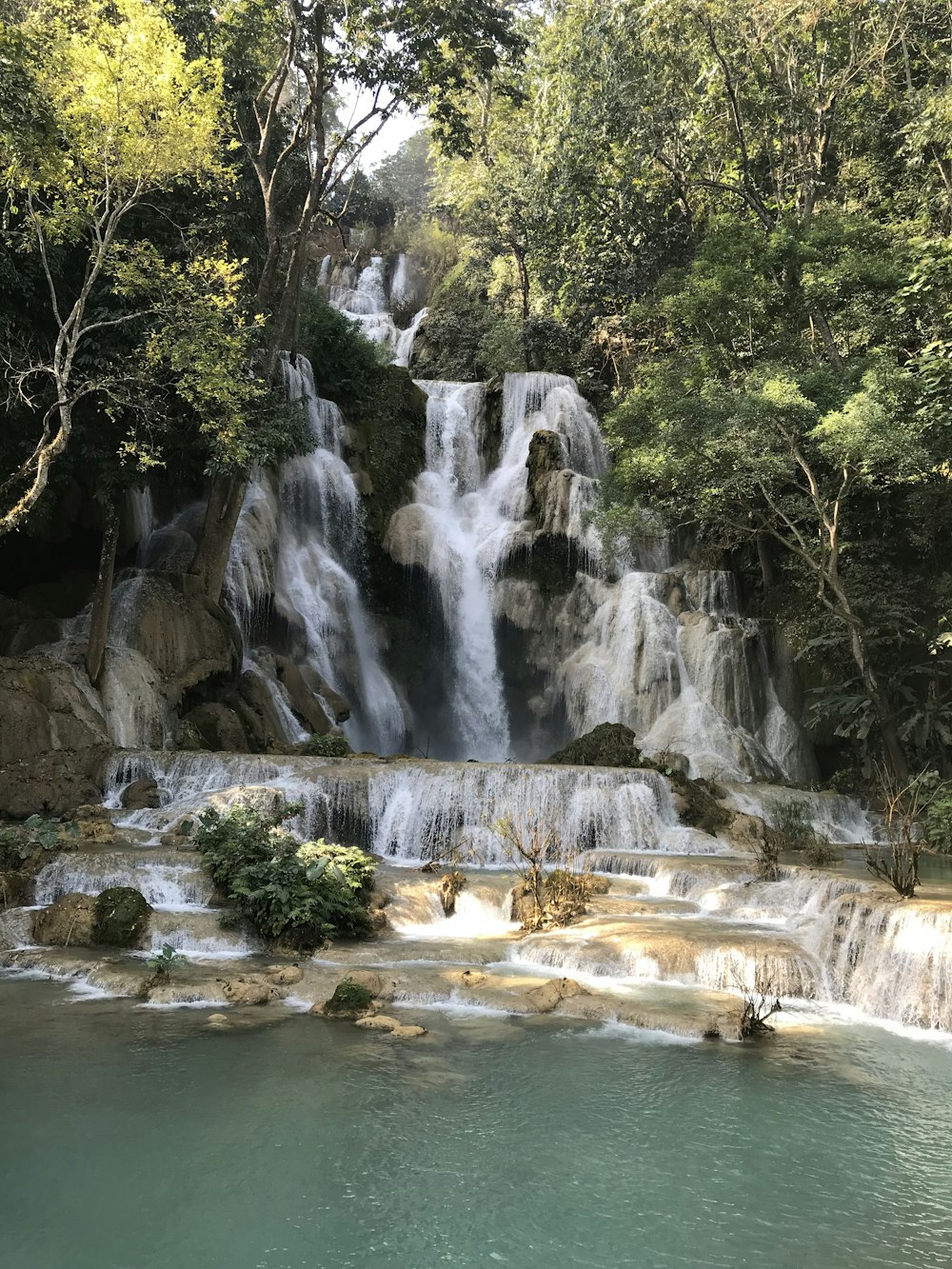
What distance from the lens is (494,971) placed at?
8.70 m

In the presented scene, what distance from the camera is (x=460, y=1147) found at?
17.2 ft

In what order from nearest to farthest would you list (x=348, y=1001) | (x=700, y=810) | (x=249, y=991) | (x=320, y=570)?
(x=348, y=1001), (x=249, y=991), (x=700, y=810), (x=320, y=570)

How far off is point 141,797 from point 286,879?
458 centimetres

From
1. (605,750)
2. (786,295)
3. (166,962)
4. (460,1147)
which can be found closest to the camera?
(460,1147)

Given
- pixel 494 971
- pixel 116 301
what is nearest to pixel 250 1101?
pixel 494 971

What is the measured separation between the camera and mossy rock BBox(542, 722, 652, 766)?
54.7 ft

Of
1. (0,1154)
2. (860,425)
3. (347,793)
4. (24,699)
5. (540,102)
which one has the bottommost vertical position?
(0,1154)

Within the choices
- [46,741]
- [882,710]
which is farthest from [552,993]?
[882,710]

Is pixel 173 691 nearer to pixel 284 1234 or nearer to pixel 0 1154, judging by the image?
pixel 0 1154

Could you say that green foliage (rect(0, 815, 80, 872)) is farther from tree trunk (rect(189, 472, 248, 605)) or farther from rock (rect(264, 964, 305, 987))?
tree trunk (rect(189, 472, 248, 605))

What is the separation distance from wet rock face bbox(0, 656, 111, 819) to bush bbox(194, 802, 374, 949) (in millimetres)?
3232

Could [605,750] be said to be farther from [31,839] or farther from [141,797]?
[31,839]

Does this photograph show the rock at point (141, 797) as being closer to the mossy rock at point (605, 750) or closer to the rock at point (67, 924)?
the rock at point (67, 924)

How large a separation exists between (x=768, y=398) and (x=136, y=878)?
41.9 ft
